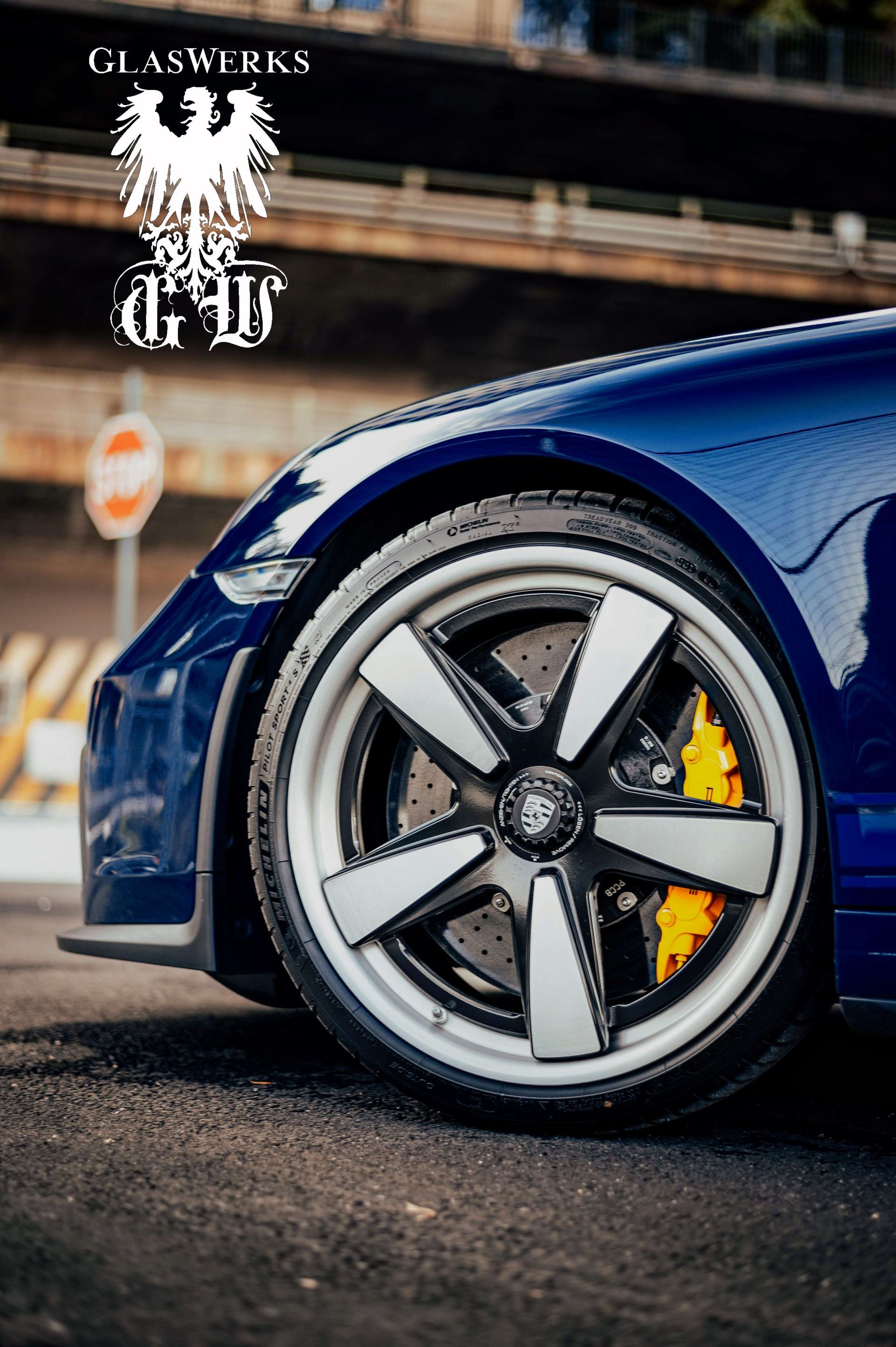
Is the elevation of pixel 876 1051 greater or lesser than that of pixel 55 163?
lesser

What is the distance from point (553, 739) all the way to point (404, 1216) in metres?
0.63

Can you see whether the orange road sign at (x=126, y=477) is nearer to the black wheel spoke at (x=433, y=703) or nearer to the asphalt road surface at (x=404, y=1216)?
the black wheel spoke at (x=433, y=703)

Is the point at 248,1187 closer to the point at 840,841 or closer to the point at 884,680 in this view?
the point at 840,841

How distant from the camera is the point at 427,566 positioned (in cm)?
169

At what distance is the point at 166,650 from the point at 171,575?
16.3 meters

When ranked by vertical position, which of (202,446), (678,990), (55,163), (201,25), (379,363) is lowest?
(678,990)

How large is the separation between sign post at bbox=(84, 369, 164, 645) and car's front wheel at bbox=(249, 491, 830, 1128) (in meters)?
8.23

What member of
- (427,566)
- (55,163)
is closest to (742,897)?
(427,566)

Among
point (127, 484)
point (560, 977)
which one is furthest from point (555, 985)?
point (127, 484)

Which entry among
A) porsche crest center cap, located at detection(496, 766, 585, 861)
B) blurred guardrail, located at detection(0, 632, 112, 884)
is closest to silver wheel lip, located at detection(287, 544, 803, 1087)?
porsche crest center cap, located at detection(496, 766, 585, 861)

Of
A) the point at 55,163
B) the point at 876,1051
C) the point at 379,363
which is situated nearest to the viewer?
the point at 876,1051

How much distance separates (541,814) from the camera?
5.23 feet

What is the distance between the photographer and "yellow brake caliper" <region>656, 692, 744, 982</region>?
5.12 ft

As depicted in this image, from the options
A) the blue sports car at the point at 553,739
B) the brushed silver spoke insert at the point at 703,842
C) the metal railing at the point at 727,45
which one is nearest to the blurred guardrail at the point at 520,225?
the metal railing at the point at 727,45
